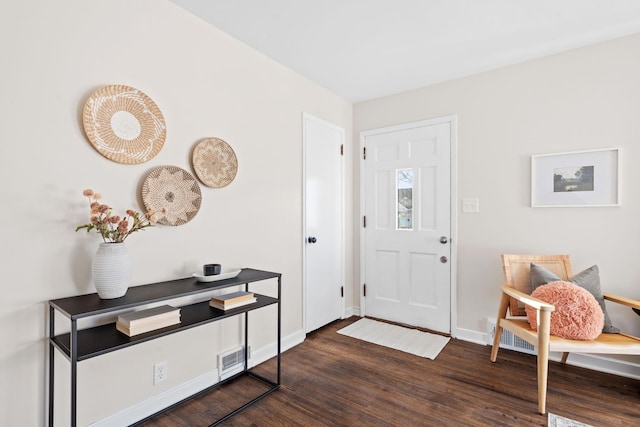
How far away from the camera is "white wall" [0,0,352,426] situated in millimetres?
1423

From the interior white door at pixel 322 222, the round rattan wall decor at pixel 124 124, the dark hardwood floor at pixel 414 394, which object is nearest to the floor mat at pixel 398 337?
the dark hardwood floor at pixel 414 394

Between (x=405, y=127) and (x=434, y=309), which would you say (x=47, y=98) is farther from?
(x=434, y=309)

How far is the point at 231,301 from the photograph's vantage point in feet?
6.46

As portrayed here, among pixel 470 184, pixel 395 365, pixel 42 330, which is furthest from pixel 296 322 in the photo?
pixel 470 184

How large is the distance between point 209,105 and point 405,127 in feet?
6.46

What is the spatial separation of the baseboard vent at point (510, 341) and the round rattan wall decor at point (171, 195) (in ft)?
8.54

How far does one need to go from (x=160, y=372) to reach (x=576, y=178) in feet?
10.5

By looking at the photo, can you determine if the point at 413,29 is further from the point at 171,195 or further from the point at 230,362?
the point at 230,362

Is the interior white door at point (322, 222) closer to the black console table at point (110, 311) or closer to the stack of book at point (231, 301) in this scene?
the stack of book at point (231, 301)

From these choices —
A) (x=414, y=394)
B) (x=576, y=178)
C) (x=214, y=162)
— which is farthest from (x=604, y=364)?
(x=214, y=162)

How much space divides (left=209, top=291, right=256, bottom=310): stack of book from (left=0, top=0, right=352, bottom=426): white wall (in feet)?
0.85

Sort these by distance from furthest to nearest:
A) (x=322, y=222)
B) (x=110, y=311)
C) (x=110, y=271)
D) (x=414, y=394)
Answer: (x=322, y=222) → (x=414, y=394) → (x=110, y=271) → (x=110, y=311)

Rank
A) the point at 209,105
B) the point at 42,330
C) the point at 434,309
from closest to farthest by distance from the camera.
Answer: the point at 42,330, the point at 209,105, the point at 434,309

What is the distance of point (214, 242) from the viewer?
2.21 meters
